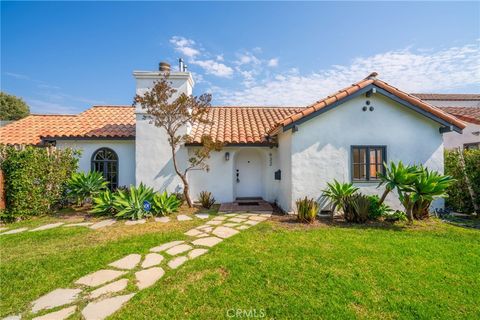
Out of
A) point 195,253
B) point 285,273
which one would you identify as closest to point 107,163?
point 195,253

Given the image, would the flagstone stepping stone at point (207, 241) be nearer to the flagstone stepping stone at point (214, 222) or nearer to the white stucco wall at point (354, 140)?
the flagstone stepping stone at point (214, 222)

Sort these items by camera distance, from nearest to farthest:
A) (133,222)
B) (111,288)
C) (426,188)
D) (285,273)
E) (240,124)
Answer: (111,288) → (285,273) → (426,188) → (133,222) → (240,124)

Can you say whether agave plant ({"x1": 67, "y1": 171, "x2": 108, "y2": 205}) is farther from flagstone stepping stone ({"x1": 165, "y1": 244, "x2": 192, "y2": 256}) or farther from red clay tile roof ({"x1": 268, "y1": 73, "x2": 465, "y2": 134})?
red clay tile roof ({"x1": 268, "y1": 73, "x2": 465, "y2": 134})

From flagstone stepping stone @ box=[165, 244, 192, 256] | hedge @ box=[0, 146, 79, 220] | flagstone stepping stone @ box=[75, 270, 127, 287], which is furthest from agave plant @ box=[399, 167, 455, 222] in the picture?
hedge @ box=[0, 146, 79, 220]

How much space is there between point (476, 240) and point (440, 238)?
2.77 ft

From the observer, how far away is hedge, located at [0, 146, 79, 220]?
25.9 feet

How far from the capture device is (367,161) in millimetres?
8742

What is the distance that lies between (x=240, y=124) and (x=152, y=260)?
9162mm

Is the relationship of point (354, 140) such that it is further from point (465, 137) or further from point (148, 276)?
point (465, 137)

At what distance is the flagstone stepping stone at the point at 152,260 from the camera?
182 inches

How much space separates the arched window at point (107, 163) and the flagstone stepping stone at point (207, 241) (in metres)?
7.67

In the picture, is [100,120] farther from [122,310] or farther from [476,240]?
[476,240]

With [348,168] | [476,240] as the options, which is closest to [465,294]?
[476,240]

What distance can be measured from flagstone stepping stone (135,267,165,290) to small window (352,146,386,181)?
7653 mm
